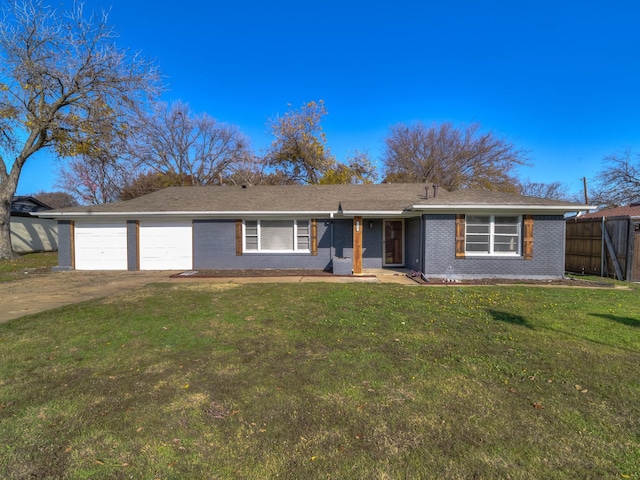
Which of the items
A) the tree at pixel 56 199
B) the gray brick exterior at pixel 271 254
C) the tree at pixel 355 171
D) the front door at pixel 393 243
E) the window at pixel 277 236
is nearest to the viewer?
the gray brick exterior at pixel 271 254

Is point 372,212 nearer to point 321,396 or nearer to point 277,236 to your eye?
point 277,236

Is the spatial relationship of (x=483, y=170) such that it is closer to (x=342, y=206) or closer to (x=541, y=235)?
(x=541, y=235)

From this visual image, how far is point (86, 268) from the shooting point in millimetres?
13016

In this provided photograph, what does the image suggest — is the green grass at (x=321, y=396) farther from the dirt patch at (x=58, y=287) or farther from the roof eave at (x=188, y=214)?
the roof eave at (x=188, y=214)

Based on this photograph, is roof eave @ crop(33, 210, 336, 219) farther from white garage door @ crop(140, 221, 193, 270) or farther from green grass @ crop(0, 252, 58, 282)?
green grass @ crop(0, 252, 58, 282)

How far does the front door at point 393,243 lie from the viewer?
12.9 meters

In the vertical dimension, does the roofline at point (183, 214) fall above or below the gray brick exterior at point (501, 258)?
above

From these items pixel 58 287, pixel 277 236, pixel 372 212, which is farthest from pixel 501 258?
pixel 58 287

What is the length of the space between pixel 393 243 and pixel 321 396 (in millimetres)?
10432

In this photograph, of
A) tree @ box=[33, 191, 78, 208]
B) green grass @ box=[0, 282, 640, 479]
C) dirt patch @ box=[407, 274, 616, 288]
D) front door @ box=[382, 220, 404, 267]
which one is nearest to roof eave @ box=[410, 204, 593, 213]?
dirt patch @ box=[407, 274, 616, 288]

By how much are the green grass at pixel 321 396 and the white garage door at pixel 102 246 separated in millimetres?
7694

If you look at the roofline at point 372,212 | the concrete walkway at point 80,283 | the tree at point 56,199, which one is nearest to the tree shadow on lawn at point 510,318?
the concrete walkway at point 80,283

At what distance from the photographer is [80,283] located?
9.88m

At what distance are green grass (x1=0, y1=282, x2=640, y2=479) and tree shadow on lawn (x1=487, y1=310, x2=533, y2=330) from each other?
0.04m
